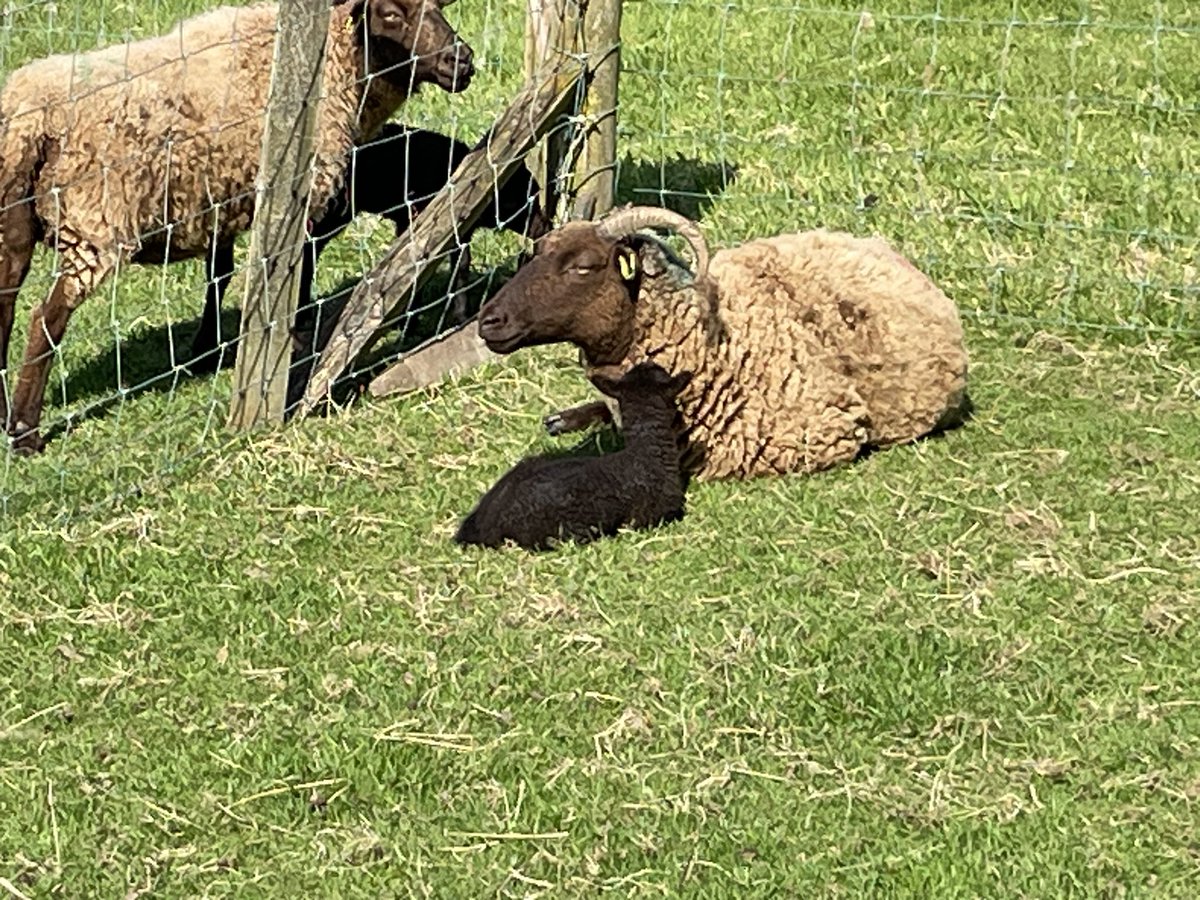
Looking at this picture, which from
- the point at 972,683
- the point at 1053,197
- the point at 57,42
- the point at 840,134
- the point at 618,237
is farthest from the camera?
the point at 57,42

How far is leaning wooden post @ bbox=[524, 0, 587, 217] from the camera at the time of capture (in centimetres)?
806

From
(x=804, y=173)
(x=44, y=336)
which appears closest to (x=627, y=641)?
(x=44, y=336)

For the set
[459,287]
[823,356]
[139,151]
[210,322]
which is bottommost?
[210,322]

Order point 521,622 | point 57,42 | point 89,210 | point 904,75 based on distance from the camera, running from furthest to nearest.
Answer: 1. point 57,42
2. point 904,75
3. point 89,210
4. point 521,622

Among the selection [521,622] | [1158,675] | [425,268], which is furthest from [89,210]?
[1158,675]

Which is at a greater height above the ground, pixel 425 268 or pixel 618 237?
pixel 618 237

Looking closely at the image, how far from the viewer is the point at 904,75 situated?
10922 mm

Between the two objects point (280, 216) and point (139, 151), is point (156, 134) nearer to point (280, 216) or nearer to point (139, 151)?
point (139, 151)

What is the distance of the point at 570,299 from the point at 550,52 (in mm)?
1855

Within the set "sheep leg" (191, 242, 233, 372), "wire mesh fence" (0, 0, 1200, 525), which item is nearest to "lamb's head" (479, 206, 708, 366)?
"wire mesh fence" (0, 0, 1200, 525)

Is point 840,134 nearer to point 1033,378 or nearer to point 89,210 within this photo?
point 1033,378

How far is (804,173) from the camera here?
9.67m

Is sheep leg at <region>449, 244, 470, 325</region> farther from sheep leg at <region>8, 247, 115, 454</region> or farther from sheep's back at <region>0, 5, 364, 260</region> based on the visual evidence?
sheep leg at <region>8, 247, 115, 454</region>

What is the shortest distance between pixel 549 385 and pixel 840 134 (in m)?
3.04
